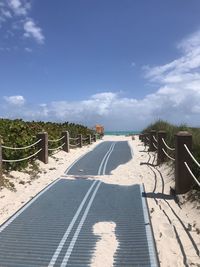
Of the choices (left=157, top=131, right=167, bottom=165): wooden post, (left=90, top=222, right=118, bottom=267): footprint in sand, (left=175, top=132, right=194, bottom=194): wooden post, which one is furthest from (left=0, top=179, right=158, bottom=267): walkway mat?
(left=157, top=131, right=167, bottom=165): wooden post

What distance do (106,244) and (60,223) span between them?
176 cm

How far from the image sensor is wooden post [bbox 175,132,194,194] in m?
11.4

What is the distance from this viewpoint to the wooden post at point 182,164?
11.4 meters

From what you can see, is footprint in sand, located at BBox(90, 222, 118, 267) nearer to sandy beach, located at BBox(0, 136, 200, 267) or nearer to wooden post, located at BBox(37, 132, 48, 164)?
sandy beach, located at BBox(0, 136, 200, 267)

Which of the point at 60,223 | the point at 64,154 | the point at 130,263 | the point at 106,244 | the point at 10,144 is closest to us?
the point at 130,263

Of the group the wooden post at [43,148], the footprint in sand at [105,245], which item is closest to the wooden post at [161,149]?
the wooden post at [43,148]

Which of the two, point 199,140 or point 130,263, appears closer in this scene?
point 130,263

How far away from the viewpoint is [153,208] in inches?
402

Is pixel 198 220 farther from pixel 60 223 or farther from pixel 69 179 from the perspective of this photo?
pixel 69 179

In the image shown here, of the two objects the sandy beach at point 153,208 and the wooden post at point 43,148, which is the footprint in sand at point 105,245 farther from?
the wooden post at point 43,148

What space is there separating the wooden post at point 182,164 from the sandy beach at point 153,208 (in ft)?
1.38

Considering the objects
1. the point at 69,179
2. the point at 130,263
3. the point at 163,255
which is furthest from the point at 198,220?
the point at 69,179

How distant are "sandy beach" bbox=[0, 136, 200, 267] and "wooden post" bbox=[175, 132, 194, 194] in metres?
0.42

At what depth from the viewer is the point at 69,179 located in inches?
591
